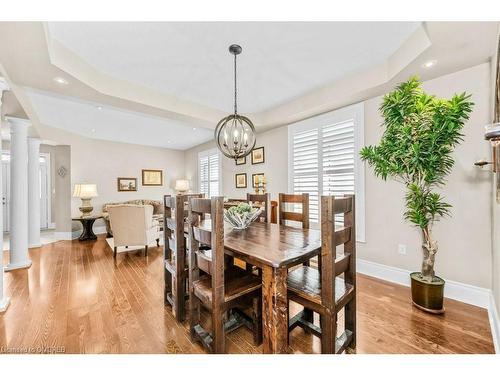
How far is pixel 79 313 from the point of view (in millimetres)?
2119

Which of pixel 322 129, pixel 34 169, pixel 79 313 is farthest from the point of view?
pixel 34 169

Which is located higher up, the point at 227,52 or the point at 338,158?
the point at 227,52

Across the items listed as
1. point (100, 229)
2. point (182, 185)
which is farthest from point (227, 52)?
point (100, 229)

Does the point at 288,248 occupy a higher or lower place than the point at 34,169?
lower

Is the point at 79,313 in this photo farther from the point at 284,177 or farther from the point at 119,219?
the point at 284,177

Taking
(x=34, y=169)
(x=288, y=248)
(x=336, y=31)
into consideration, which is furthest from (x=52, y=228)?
(x=336, y=31)

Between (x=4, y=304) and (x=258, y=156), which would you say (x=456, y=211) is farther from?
(x=4, y=304)

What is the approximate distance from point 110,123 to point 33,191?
6.36 feet

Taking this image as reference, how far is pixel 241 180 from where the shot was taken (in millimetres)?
5215

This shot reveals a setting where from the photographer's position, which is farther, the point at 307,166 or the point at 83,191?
the point at 83,191

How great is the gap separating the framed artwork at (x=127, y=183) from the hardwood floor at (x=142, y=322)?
12.2 feet

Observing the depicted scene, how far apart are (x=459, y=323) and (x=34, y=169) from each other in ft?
22.0

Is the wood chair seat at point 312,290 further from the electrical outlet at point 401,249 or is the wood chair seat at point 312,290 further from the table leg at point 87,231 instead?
the table leg at point 87,231
